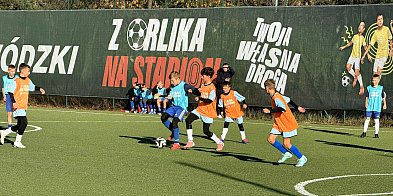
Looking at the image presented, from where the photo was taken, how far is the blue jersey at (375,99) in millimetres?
25516

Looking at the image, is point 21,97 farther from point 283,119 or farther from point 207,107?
point 283,119

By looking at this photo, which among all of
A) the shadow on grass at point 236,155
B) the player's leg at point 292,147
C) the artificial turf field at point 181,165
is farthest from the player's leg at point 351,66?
the player's leg at point 292,147

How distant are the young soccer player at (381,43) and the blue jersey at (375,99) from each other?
4193mm

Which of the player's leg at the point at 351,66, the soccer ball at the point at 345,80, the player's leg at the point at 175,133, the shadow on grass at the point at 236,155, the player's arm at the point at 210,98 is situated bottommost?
the shadow on grass at the point at 236,155

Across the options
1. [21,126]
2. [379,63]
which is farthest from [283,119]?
[379,63]

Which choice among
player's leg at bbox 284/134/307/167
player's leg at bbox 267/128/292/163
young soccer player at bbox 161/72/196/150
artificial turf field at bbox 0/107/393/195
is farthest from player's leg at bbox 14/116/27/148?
player's leg at bbox 284/134/307/167

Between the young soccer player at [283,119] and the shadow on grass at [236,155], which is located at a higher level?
the young soccer player at [283,119]

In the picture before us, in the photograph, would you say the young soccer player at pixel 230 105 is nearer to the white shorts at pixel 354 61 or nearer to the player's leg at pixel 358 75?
the player's leg at pixel 358 75

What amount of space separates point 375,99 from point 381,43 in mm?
5013

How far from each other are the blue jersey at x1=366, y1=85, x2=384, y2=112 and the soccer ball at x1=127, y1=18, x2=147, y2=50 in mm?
13965

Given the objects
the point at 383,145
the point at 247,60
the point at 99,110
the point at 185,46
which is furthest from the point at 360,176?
the point at 99,110

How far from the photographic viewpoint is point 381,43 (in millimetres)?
30094

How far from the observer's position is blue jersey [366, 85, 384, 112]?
83.7 feet

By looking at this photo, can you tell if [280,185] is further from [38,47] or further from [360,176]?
[38,47]
